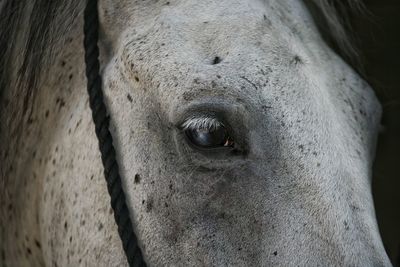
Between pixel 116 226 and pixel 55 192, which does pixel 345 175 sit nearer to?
pixel 116 226

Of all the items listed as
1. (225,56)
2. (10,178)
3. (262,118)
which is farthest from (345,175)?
(10,178)

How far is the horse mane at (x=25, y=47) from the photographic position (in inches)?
67.7

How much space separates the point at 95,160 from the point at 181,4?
400 mm

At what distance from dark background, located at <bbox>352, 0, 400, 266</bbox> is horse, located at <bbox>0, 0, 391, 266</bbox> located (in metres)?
0.77

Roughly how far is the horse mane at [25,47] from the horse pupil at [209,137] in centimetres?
52

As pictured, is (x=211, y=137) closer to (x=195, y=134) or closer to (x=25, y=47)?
(x=195, y=134)

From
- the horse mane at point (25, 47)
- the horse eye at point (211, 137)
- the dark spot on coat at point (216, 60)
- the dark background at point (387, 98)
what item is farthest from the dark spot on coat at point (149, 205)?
the dark background at point (387, 98)

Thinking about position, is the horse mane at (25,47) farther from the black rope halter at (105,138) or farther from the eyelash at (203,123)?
the eyelash at (203,123)

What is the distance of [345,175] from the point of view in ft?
4.50

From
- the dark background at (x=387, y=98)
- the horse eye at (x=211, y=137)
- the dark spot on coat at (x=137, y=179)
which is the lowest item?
the dark background at (x=387, y=98)

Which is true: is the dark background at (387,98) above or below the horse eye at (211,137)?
below

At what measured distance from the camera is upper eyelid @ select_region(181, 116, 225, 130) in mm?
1379

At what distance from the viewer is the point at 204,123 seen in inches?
54.3

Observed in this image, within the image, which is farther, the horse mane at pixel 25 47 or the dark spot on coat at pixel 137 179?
the horse mane at pixel 25 47
